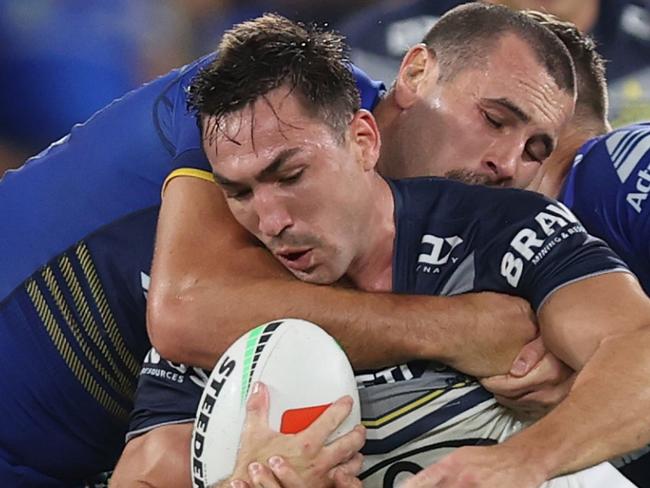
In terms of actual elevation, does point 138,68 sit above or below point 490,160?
below

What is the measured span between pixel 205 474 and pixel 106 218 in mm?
734

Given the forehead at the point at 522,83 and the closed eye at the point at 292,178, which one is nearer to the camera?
the closed eye at the point at 292,178

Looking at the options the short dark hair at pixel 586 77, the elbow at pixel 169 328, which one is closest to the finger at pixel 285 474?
the elbow at pixel 169 328

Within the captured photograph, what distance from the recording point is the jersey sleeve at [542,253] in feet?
6.26

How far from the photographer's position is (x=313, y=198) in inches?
80.2

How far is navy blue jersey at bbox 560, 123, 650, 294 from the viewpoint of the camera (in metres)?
2.48

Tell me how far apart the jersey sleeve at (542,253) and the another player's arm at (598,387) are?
0.15 feet

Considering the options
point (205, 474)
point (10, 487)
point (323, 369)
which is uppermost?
point (323, 369)

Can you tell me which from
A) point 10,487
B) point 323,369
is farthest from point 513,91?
point 10,487

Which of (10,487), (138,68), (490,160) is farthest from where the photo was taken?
(138,68)

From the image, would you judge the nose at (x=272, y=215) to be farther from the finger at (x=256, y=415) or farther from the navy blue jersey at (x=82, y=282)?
the navy blue jersey at (x=82, y=282)

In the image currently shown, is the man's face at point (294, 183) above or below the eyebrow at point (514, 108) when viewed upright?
above

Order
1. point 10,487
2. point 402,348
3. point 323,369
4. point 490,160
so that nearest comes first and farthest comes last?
point 323,369 → point 402,348 → point 490,160 → point 10,487

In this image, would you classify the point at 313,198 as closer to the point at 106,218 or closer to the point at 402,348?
the point at 402,348
